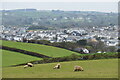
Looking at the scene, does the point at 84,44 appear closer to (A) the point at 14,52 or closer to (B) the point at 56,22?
(A) the point at 14,52

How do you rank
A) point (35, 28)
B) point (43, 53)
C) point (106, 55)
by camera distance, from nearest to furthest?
point (106, 55), point (43, 53), point (35, 28)

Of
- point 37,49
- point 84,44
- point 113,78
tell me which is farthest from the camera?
point 84,44

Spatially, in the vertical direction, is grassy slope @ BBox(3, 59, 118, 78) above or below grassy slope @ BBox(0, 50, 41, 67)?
above

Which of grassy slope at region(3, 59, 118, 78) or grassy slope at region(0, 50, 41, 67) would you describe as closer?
grassy slope at region(3, 59, 118, 78)

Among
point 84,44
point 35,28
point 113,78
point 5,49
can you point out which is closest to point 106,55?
point 113,78

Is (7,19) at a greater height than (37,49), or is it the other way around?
(7,19)

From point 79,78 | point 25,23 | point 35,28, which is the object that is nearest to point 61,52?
point 79,78

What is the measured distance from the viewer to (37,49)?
44.5 meters

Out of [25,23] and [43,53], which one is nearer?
[43,53]

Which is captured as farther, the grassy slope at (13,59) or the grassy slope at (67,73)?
the grassy slope at (13,59)

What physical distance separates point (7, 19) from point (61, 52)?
6297 inches

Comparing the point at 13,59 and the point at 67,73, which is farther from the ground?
the point at 67,73

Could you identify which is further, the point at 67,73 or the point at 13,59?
the point at 13,59

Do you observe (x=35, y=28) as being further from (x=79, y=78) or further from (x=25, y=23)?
(x=79, y=78)
